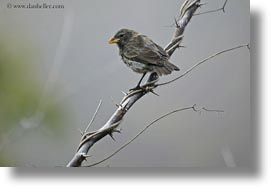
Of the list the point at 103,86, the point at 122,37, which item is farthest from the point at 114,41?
the point at 103,86

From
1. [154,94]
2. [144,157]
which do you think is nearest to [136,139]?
[144,157]

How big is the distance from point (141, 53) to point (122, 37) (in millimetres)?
92

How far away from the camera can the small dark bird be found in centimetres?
167

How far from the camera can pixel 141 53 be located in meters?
1.67

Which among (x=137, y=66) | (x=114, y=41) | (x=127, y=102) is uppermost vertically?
(x=114, y=41)

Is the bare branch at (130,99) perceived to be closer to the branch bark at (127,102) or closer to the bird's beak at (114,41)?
the branch bark at (127,102)

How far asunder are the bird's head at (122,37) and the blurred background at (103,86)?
2 cm

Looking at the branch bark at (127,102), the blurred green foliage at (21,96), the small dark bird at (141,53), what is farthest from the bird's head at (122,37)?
the blurred green foliage at (21,96)

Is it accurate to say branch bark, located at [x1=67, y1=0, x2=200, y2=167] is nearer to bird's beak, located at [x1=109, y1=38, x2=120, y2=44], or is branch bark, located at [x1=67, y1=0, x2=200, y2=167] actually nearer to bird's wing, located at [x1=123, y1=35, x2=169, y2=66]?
bird's wing, located at [x1=123, y1=35, x2=169, y2=66]

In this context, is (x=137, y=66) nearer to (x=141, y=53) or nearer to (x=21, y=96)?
(x=141, y=53)

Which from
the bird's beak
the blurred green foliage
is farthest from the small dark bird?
the blurred green foliage

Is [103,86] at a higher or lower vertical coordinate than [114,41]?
lower

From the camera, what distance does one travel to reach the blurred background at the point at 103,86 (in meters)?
1.67

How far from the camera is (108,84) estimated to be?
1.69 meters
